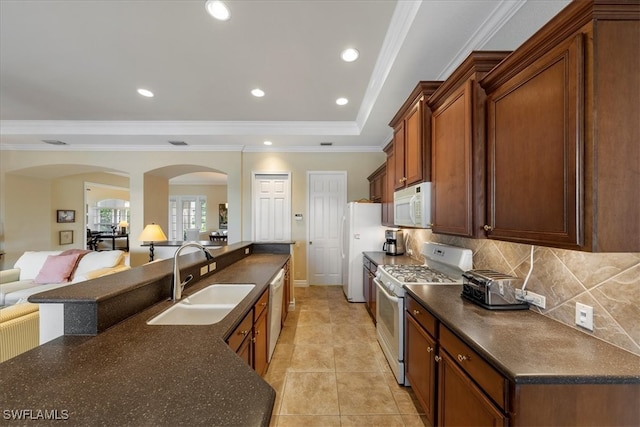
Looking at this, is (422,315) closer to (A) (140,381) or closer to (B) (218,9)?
(A) (140,381)

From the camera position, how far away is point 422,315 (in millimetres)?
1709

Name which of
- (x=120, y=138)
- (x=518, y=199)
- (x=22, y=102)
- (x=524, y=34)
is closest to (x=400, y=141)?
(x=524, y=34)

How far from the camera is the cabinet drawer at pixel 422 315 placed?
61.2 inches

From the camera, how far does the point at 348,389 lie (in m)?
2.07

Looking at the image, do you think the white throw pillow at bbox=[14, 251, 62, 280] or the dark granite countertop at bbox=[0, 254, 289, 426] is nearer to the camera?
the dark granite countertop at bbox=[0, 254, 289, 426]

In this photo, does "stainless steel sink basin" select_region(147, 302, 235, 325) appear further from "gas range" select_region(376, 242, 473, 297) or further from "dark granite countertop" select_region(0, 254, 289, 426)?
"gas range" select_region(376, 242, 473, 297)

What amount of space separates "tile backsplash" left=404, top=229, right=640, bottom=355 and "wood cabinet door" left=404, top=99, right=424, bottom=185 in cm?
92

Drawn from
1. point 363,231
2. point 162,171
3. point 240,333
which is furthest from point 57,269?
point 363,231

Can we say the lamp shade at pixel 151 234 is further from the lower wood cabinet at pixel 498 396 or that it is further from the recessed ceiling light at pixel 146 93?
the lower wood cabinet at pixel 498 396

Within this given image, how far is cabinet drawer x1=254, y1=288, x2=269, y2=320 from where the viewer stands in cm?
186

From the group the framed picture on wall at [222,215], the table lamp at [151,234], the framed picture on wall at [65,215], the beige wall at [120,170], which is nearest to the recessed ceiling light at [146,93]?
the beige wall at [120,170]

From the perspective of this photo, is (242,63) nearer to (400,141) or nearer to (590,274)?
(400,141)

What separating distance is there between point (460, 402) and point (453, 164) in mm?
1414

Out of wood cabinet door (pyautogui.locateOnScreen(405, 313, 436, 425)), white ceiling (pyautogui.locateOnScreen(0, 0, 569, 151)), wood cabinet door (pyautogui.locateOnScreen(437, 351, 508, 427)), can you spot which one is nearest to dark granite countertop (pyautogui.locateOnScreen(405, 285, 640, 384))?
wood cabinet door (pyautogui.locateOnScreen(437, 351, 508, 427))
